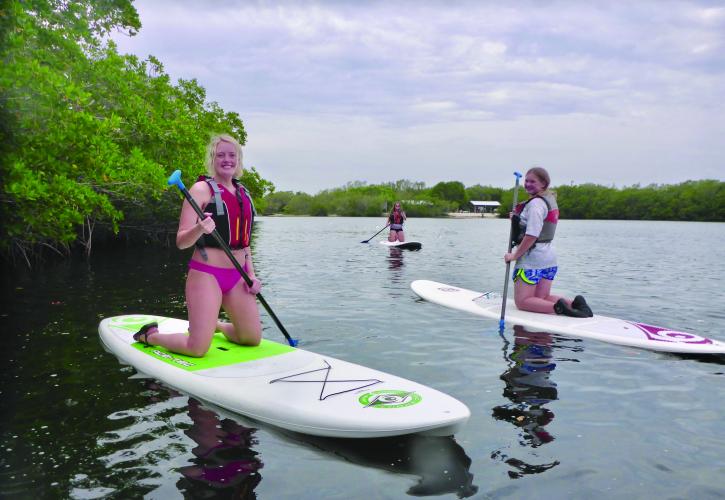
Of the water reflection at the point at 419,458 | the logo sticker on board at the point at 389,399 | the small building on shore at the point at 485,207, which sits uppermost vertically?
the small building on shore at the point at 485,207

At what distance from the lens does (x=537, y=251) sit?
7688 millimetres

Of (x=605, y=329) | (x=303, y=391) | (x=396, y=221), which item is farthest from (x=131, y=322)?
(x=396, y=221)

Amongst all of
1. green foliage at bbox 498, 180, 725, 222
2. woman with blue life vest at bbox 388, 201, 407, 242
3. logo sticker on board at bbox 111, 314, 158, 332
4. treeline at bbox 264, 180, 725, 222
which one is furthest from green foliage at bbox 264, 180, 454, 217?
logo sticker on board at bbox 111, 314, 158, 332

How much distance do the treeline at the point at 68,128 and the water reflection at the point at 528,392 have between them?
340 inches

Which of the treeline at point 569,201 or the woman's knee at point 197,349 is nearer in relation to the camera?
the woman's knee at point 197,349

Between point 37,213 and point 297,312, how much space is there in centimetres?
617

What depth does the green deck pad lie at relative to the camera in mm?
5125

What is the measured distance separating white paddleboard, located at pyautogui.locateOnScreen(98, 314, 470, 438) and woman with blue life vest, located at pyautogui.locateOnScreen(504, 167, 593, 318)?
3.70 m

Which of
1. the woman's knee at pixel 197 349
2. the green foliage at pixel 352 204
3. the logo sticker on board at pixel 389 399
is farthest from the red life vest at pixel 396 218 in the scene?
the green foliage at pixel 352 204

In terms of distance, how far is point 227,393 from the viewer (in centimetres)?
455

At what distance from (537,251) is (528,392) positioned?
285cm

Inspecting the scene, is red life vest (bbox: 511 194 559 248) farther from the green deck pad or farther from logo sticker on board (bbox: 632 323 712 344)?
the green deck pad

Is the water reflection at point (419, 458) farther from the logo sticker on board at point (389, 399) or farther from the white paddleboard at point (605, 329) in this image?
the white paddleboard at point (605, 329)

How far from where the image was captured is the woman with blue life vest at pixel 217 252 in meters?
5.02
